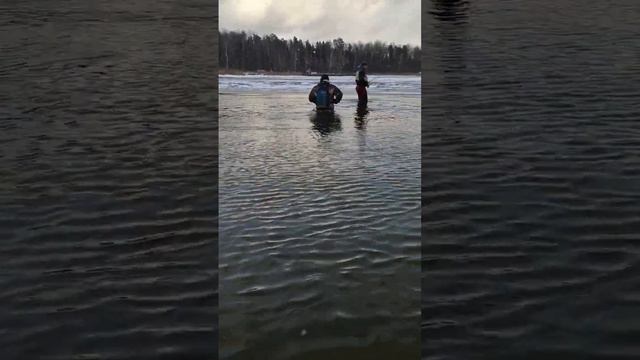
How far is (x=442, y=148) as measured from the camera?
1344 centimetres

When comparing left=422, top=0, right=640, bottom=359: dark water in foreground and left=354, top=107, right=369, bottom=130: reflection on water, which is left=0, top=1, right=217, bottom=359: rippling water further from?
left=354, top=107, right=369, bottom=130: reflection on water

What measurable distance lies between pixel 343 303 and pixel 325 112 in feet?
55.5

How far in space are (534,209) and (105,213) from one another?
7000 millimetres

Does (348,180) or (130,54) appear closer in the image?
(348,180)

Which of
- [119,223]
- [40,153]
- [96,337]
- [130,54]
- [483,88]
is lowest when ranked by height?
[96,337]

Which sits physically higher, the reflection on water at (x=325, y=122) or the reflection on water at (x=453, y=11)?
the reflection on water at (x=453, y=11)

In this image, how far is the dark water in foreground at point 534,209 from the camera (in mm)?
6358

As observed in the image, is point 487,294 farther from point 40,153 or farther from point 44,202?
point 40,153

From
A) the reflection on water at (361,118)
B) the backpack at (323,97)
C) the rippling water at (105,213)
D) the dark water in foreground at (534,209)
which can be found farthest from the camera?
the backpack at (323,97)

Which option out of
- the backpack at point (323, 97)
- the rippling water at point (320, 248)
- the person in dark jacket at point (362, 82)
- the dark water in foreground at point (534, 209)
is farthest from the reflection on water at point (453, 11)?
the rippling water at point (320, 248)

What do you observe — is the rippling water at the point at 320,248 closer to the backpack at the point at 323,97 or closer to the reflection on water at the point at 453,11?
the backpack at the point at 323,97

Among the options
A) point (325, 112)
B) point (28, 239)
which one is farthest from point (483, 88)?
point (28, 239)

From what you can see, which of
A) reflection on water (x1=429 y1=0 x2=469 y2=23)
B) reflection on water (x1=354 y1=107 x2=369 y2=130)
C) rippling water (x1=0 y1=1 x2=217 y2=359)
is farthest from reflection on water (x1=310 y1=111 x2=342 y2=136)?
reflection on water (x1=429 y1=0 x2=469 y2=23)

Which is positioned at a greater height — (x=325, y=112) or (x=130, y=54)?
(x=130, y=54)
